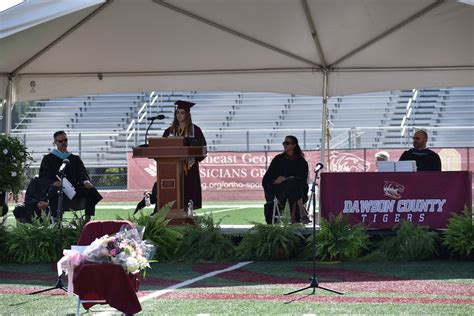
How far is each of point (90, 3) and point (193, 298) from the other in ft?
15.7

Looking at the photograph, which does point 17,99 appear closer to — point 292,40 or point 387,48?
point 292,40

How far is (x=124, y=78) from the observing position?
656 inches

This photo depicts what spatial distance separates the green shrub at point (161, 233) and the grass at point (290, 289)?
11.0 inches

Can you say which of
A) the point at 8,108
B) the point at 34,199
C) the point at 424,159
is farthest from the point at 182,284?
the point at 8,108

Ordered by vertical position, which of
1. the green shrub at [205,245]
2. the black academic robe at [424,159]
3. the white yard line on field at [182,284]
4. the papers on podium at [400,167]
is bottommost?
the white yard line on field at [182,284]

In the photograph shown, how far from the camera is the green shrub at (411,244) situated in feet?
39.3

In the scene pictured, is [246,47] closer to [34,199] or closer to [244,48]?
[244,48]

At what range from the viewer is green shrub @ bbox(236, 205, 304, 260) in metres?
12.2

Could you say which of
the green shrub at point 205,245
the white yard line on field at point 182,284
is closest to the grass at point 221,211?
the green shrub at point 205,245

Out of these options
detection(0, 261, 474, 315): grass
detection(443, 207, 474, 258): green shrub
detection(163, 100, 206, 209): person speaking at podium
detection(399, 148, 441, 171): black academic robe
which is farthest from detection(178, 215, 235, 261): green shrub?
detection(399, 148, 441, 171): black academic robe

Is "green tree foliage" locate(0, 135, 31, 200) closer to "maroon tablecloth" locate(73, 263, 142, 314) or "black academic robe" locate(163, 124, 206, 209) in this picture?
"black academic robe" locate(163, 124, 206, 209)

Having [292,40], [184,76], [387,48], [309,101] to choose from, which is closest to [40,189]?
[184,76]

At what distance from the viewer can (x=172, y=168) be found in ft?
45.3

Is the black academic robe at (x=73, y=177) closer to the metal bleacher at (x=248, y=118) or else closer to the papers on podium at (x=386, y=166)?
the papers on podium at (x=386, y=166)
